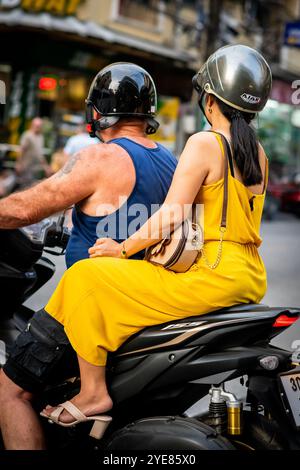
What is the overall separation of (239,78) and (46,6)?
1527cm

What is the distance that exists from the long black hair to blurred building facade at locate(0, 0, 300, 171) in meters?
11.9

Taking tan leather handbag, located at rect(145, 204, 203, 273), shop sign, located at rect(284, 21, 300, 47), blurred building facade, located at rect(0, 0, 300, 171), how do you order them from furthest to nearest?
shop sign, located at rect(284, 21, 300, 47) < blurred building facade, located at rect(0, 0, 300, 171) < tan leather handbag, located at rect(145, 204, 203, 273)

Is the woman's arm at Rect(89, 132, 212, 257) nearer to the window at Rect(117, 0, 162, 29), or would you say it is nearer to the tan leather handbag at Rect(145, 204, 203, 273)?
the tan leather handbag at Rect(145, 204, 203, 273)

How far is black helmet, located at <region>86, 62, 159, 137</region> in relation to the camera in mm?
3156

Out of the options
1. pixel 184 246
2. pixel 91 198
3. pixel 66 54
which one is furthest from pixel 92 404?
pixel 66 54

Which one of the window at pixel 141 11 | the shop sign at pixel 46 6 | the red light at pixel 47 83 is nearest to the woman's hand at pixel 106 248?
the shop sign at pixel 46 6

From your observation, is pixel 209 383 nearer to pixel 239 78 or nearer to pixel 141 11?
pixel 239 78

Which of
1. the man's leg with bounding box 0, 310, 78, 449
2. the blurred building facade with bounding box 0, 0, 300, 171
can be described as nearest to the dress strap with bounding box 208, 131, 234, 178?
the man's leg with bounding box 0, 310, 78, 449

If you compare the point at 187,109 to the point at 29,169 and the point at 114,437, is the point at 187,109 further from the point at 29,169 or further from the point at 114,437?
the point at 114,437

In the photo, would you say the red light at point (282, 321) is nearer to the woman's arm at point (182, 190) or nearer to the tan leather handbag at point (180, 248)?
the tan leather handbag at point (180, 248)

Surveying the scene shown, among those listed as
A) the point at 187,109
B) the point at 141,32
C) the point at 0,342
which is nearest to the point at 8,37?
the point at 141,32

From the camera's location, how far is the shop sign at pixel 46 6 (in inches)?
668

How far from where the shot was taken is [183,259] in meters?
2.75

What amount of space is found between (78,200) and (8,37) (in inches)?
642
